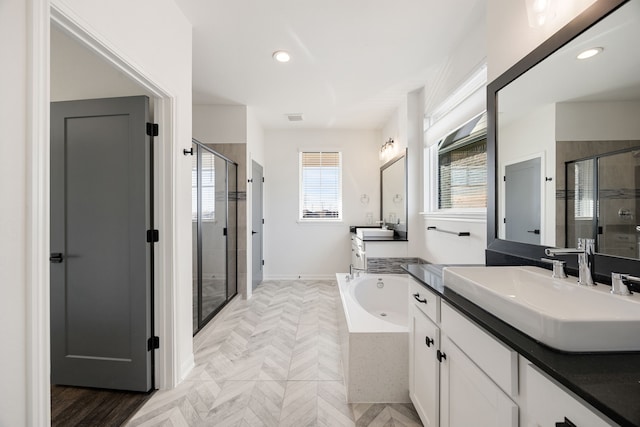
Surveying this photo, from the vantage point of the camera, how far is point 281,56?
2553 millimetres

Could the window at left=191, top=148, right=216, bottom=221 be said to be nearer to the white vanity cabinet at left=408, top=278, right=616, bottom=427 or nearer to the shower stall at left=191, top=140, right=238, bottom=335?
the shower stall at left=191, top=140, right=238, bottom=335

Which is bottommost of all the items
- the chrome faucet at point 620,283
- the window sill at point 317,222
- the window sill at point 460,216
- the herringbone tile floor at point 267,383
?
the herringbone tile floor at point 267,383

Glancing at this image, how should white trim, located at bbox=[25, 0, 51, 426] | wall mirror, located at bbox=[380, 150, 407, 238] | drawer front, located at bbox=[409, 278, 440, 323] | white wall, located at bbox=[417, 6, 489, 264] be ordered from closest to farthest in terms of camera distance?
white trim, located at bbox=[25, 0, 51, 426] < drawer front, located at bbox=[409, 278, 440, 323] < white wall, located at bbox=[417, 6, 489, 264] < wall mirror, located at bbox=[380, 150, 407, 238]

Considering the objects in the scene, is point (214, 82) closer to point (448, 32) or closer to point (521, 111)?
point (448, 32)

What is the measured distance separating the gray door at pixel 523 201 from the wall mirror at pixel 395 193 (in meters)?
1.95

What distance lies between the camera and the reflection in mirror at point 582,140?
0.93 meters

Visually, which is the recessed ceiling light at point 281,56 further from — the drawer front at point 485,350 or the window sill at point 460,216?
the drawer front at point 485,350

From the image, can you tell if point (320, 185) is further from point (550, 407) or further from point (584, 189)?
point (550, 407)

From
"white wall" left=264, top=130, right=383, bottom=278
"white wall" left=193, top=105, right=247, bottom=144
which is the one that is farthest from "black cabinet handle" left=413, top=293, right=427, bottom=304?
"white wall" left=264, top=130, right=383, bottom=278

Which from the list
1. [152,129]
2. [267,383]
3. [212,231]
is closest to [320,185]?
[212,231]

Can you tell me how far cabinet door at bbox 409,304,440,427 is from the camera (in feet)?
4.29

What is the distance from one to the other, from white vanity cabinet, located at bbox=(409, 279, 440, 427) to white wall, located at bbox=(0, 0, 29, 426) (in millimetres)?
1585

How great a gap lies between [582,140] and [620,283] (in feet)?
1.86

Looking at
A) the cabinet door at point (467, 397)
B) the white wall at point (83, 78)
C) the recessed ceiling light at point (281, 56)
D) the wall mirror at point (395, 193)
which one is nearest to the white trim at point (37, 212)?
the white wall at point (83, 78)
